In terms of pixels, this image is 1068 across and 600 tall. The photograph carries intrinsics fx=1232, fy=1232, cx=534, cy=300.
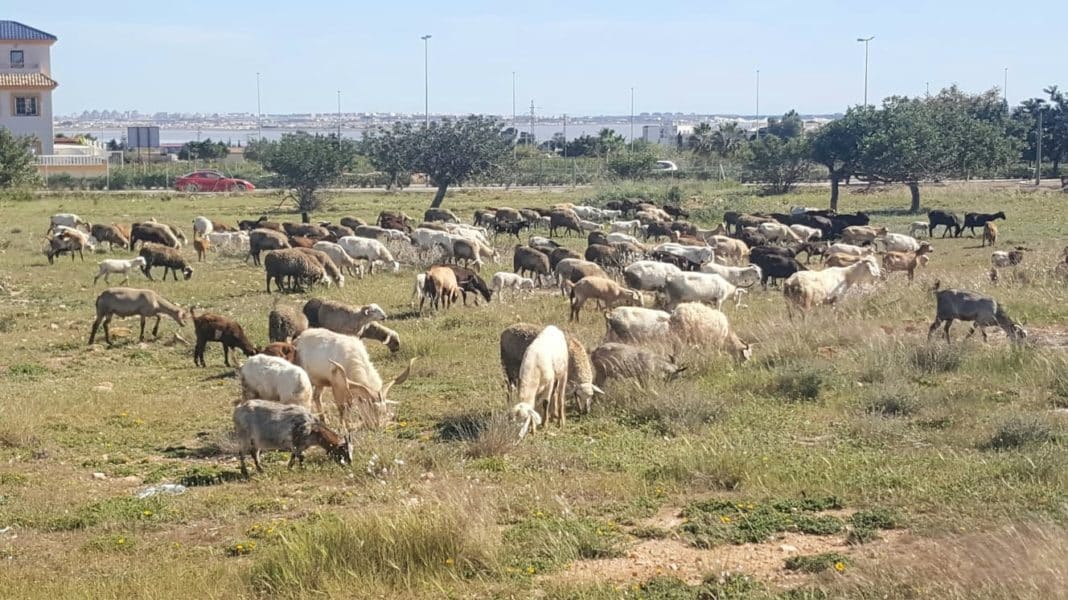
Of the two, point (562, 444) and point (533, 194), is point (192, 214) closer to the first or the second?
point (533, 194)

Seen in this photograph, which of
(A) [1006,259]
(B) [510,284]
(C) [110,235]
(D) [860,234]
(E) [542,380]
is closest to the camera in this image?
(E) [542,380]

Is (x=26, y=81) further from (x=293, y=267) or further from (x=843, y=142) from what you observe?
(x=293, y=267)

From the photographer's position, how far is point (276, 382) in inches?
489

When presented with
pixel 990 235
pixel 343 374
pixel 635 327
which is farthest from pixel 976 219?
pixel 343 374

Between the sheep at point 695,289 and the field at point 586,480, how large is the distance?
1715 millimetres

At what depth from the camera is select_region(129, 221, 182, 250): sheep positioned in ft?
104

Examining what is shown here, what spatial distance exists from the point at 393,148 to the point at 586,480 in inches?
1664

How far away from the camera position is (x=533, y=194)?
58625mm

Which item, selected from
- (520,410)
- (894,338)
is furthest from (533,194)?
(520,410)

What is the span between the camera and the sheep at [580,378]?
13367 mm

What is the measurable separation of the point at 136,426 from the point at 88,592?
565 centimetres

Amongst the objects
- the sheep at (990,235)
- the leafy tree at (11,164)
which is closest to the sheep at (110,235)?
the sheep at (990,235)

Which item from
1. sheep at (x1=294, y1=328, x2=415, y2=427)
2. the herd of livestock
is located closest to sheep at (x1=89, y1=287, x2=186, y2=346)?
the herd of livestock

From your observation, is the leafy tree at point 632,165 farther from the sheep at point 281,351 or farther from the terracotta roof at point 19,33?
the sheep at point 281,351
